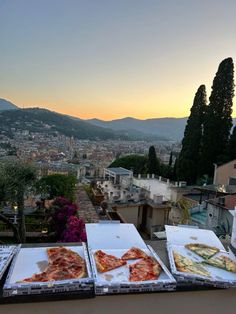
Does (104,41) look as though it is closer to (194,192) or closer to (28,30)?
(28,30)

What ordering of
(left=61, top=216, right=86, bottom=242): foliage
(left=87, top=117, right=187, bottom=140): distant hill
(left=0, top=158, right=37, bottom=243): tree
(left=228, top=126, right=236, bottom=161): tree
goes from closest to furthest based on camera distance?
(left=61, top=216, right=86, bottom=242): foliage
(left=0, top=158, right=37, bottom=243): tree
(left=228, top=126, right=236, bottom=161): tree
(left=87, top=117, right=187, bottom=140): distant hill

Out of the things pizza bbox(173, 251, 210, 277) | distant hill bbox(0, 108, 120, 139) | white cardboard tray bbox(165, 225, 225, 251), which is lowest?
pizza bbox(173, 251, 210, 277)

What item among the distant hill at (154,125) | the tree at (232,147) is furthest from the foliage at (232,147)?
the distant hill at (154,125)

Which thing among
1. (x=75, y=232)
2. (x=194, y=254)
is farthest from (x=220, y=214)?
(x=194, y=254)

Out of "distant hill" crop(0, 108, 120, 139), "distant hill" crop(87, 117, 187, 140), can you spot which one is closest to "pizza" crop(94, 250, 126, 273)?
"distant hill" crop(0, 108, 120, 139)

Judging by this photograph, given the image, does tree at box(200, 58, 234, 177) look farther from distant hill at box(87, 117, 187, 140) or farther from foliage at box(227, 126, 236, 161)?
distant hill at box(87, 117, 187, 140)

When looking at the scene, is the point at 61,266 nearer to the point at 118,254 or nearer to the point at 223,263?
the point at 118,254
